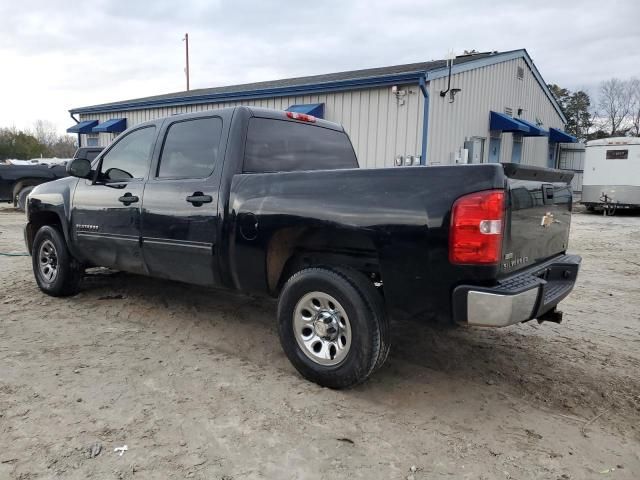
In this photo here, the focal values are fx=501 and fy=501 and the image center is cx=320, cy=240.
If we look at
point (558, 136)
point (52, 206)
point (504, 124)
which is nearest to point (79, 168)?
point (52, 206)

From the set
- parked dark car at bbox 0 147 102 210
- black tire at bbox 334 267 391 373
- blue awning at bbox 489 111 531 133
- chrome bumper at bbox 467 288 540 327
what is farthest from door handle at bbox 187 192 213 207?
blue awning at bbox 489 111 531 133

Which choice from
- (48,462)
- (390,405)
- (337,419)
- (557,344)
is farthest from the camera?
(557,344)

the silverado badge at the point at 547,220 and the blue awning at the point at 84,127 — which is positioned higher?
the blue awning at the point at 84,127

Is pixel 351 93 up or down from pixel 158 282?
up

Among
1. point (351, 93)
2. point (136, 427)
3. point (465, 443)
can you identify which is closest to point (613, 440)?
point (465, 443)

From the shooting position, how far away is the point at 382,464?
245 centimetres

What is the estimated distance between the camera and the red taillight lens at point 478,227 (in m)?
2.61

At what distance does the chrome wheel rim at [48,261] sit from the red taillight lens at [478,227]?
4384mm

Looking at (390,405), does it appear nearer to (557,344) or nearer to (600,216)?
(557,344)

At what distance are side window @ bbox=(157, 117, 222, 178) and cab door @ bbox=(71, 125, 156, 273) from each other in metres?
0.23

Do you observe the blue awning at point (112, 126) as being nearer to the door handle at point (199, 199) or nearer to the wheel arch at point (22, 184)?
the wheel arch at point (22, 184)

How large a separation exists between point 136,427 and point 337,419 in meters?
1.11

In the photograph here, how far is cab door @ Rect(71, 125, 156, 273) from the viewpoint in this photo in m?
4.39

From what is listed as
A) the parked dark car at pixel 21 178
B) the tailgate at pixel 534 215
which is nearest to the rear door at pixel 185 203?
the tailgate at pixel 534 215
